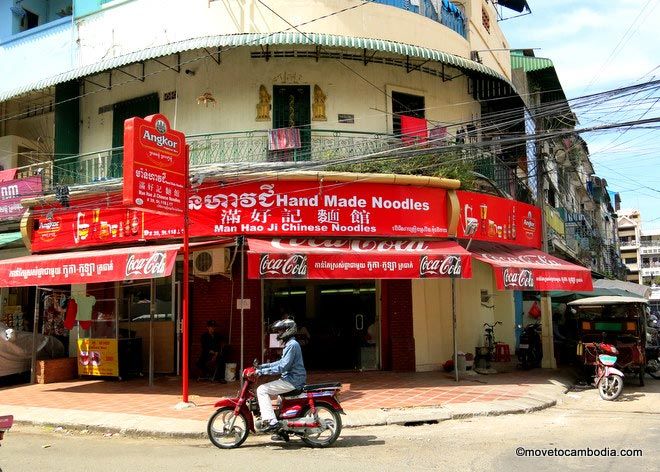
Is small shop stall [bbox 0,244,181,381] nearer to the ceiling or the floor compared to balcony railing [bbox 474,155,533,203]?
nearer to the floor

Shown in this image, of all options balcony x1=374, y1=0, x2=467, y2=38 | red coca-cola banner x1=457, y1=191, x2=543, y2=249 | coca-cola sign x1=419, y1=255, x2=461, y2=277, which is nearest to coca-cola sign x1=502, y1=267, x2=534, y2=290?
coca-cola sign x1=419, y1=255, x2=461, y2=277

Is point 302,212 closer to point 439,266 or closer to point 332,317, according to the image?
point 439,266

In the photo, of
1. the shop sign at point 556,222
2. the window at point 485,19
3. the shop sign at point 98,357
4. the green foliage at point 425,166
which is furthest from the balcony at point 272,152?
the shop sign at point 556,222

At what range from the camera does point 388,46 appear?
1356cm

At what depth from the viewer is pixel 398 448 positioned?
7.50m

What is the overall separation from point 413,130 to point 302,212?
3.75 m

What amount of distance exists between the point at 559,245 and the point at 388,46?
41.0 feet

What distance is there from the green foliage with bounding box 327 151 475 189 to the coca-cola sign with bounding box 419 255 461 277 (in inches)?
90.5

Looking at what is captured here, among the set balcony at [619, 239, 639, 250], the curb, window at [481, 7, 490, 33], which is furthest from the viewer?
balcony at [619, 239, 639, 250]

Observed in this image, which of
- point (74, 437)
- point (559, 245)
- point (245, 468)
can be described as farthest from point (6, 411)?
point (559, 245)

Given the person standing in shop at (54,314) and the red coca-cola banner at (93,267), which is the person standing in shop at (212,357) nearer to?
the red coca-cola banner at (93,267)

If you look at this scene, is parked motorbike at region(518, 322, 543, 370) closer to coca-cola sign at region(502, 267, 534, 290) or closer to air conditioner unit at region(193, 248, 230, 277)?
coca-cola sign at region(502, 267, 534, 290)

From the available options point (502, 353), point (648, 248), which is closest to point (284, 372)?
point (502, 353)

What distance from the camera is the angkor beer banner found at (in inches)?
492
